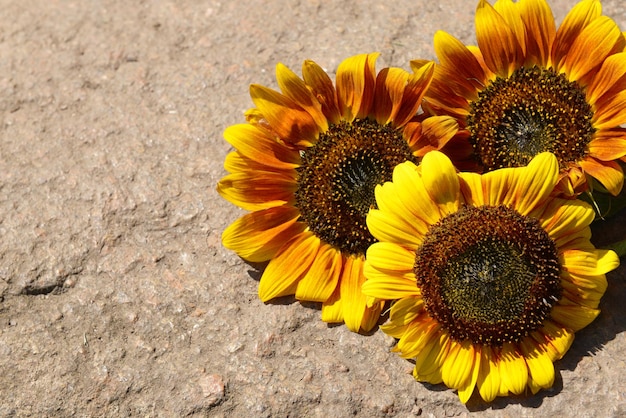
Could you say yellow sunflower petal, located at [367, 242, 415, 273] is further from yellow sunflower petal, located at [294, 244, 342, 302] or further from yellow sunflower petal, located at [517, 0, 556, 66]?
yellow sunflower petal, located at [517, 0, 556, 66]

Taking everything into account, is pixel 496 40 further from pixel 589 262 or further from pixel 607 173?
pixel 589 262

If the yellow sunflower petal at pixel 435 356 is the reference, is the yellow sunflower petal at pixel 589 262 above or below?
above

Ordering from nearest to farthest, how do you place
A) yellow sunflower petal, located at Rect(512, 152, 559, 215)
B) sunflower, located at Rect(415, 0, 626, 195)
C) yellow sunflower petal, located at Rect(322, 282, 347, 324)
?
1. yellow sunflower petal, located at Rect(512, 152, 559, 215)
2. sunflower, located at Rect(415, 0, 626, 195)
3. yellow sunflower petal, located at Rect(322, 282, 347, 324)

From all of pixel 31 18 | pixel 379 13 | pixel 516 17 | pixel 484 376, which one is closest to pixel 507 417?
pixel 484 376

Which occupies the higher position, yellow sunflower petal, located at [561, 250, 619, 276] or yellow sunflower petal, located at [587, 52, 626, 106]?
yellow sunflower petal, located at [587, 52, 626, 106]

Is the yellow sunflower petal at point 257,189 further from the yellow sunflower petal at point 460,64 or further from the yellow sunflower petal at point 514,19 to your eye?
the yellow sunflower petal at point 514,19

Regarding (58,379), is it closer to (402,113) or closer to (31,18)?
(402,113)

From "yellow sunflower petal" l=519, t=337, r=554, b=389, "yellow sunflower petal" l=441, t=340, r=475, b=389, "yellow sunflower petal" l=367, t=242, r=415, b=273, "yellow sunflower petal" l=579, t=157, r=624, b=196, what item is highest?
"yellow sunflower petal" l=367, t=242, r=415, b=273

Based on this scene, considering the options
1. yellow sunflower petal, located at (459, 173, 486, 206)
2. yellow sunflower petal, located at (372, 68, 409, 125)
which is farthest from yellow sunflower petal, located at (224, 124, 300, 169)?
yellow sunflower petal, located at (459, 173, 486, 206)

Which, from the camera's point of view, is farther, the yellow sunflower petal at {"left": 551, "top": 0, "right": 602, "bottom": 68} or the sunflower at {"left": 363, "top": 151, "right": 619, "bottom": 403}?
the yellow sunflower petal at {"left": 551, "top": 0, "right": 602, "bottom": 68}

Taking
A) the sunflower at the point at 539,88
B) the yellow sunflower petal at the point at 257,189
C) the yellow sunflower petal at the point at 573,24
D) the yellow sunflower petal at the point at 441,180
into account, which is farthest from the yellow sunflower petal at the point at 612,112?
the yellow sunflower petal at the point at 257,189
